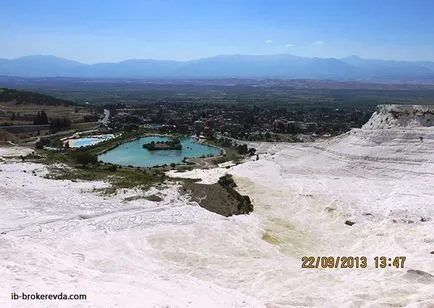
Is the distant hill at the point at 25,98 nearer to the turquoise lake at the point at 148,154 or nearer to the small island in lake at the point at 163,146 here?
the turquoise lake at the point at 148,154

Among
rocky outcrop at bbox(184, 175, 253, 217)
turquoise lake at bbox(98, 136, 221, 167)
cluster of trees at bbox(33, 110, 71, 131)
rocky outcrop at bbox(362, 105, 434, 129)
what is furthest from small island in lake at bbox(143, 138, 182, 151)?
rocky outcrop at bbox(184, 175, 253, 217)

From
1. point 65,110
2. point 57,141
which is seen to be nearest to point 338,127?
point 57,141

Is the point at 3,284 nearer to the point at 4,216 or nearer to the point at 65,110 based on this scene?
the point at 4,216

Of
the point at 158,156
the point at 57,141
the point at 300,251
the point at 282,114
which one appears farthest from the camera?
the point at 282,114

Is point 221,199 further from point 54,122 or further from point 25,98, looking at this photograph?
point 25,98

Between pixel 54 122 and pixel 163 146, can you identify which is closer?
pixel 163 146

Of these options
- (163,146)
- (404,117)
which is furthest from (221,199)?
(163,146)

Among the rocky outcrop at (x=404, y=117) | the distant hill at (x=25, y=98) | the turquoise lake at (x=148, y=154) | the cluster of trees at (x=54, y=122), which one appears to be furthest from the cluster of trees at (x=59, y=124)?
the rocky outcrop at (x=404, y=117)

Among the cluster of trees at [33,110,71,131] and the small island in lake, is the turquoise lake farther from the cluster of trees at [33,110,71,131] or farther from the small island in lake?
the cluster of trees at [33,110,71,131]
